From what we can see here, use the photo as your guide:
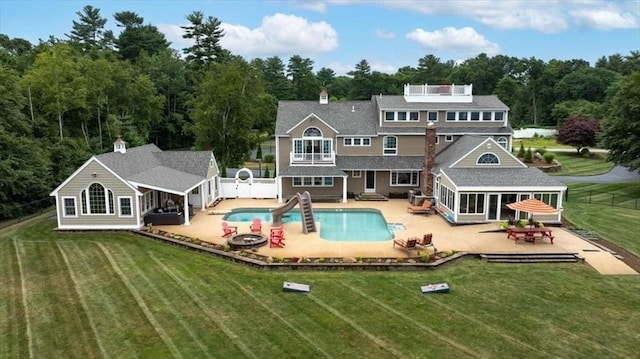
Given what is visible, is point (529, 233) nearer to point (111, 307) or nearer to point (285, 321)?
point (285, 321)

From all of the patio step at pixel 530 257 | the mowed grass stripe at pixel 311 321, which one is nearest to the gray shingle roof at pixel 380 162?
the patio step at pixel 530 257

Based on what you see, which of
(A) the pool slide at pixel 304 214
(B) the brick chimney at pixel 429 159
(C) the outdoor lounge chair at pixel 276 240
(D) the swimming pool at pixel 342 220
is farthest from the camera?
(B) the brick chimney at pixel 429 159

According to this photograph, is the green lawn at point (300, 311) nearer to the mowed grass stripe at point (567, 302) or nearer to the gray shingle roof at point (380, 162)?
the mowed grass stripe at point (567, 302)

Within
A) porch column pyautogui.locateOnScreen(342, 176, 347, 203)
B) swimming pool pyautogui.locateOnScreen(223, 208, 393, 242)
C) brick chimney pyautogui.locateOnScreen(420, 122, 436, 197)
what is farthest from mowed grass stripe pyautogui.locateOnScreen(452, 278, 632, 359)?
porch column pyautogui.locateOnScreen(342, 176, 347, 203)

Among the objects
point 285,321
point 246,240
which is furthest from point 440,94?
point 285,321

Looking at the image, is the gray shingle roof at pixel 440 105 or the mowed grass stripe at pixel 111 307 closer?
the mowed grass stripe at pixel 111 307

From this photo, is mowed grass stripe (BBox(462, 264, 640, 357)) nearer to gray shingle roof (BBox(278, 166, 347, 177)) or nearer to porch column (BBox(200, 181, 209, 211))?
gray shingle roof (BBox(278, 166, 347, 177))

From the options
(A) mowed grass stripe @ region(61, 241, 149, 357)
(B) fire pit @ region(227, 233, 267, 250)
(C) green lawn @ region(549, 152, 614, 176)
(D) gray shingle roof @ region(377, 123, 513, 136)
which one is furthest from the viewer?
(C) green lawn @ region(549, 152, 614, 176)
